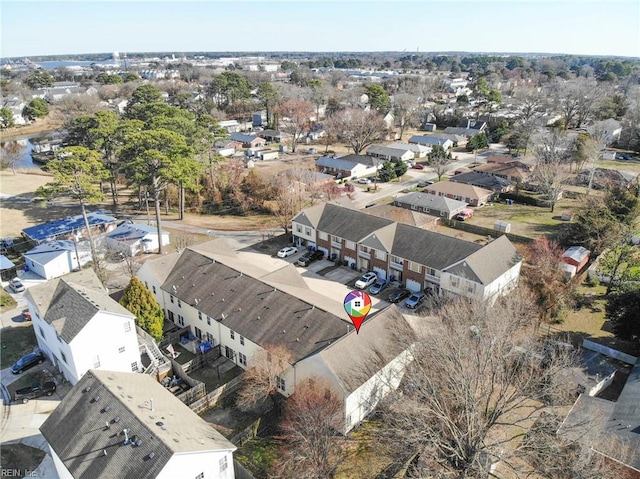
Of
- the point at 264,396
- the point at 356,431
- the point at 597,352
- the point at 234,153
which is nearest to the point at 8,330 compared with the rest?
the point at 264,396

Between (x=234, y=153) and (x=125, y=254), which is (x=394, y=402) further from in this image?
(x=234, y=153)

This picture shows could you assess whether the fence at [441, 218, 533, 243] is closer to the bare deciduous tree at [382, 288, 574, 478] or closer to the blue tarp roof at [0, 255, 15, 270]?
the bare deciduous tree at [382, 288, 574, 478]

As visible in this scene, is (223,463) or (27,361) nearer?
(223,463)

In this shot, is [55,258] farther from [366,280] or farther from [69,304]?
[366,280]

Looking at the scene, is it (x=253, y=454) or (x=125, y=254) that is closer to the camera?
(x=253, y=454)

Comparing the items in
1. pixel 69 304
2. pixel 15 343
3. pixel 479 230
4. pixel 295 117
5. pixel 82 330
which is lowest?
pixel 15 343

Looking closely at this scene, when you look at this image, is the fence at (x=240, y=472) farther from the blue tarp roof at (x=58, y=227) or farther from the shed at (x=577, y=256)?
the blue tarp roof at (x=58, y=227)
